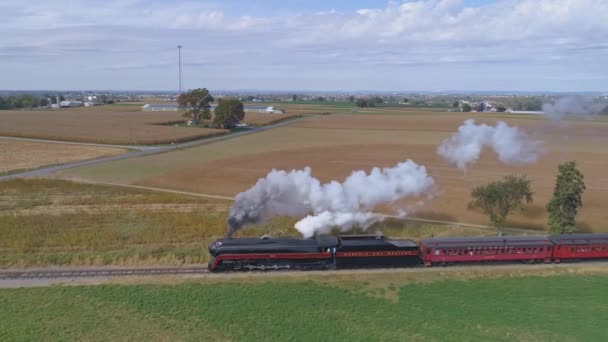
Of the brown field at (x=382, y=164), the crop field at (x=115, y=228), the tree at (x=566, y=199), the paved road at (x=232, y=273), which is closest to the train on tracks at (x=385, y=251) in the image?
the paved road at (x=232, y=273)

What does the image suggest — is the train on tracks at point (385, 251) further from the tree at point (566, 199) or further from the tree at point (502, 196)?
the tree at point (502, 196)

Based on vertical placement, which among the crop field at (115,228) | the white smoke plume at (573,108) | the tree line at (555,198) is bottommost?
the crop field at (115,228)

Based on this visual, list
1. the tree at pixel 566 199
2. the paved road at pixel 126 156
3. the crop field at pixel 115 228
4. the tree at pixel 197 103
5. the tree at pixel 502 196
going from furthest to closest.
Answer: the tree at pixel 197 103, the paved road at pixel 126 156, the tree at pixel 502 196, the tree at pixel 566 199, the crop field at pixel 115 228

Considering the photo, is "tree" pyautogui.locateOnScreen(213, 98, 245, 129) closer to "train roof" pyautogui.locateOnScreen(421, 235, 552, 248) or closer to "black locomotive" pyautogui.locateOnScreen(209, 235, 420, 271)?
"black locomotive" pyautogui.locateOnScreen(209, 235, 420, 271)

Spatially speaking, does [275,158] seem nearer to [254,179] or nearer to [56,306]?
[254,179]

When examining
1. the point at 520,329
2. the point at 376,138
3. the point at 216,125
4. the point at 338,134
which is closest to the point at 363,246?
the point at 520,329

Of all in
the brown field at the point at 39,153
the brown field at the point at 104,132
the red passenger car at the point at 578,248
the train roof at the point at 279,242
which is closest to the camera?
the train roof at the point at 279,242

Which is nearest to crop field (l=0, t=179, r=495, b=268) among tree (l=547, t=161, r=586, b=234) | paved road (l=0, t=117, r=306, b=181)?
tree (l=547, t=161, r=586, b=234)
